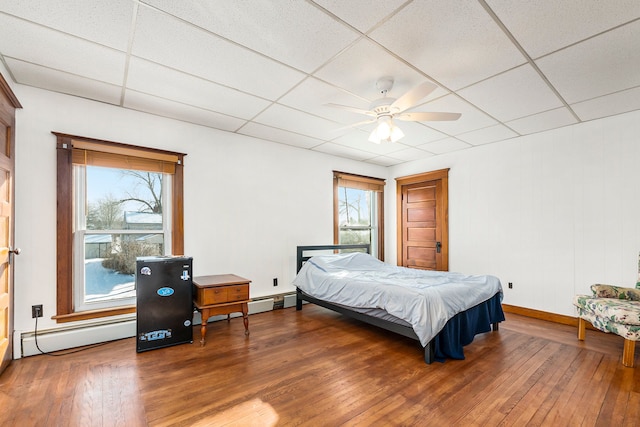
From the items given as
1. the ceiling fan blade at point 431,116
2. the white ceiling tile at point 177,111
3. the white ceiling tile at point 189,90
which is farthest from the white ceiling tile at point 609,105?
the white ceiling tile at point 177,111

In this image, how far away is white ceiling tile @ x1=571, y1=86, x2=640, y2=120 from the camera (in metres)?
2.99

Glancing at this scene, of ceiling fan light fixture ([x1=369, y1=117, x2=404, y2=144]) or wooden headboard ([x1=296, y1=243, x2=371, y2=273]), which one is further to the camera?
wooden headboard ([x1=296, y1=243, x2=371, y2=273])

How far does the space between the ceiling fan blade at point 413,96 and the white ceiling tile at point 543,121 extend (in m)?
1.90

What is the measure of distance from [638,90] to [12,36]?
5.27 meters

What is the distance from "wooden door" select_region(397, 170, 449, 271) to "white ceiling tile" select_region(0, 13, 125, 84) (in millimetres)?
4713

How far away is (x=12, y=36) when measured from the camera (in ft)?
6.90

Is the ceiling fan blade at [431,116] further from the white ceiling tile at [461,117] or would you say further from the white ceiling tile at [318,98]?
the white ceiling tile at [318,98]

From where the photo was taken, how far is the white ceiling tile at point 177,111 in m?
3.15

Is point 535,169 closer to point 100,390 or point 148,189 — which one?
point 148,189

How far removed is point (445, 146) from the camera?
4746mm

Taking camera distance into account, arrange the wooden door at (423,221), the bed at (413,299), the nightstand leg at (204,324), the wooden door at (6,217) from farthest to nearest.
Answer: the wooden door at (423,221) → the nightstand leg at (204,324) → the bed at (413,299) → the wooden door at (6,217)

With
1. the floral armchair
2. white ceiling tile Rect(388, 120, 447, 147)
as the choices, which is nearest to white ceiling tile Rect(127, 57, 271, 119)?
white ceiling tile Rect(388, 120, 447, 147)

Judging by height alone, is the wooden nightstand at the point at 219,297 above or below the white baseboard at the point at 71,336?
above

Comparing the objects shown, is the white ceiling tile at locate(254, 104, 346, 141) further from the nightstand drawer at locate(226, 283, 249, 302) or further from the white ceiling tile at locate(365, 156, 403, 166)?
the nightstand drawer at locate(226, 283, 249, 302)
